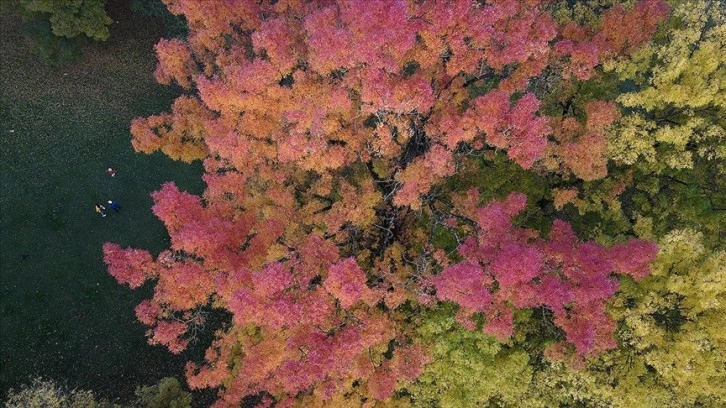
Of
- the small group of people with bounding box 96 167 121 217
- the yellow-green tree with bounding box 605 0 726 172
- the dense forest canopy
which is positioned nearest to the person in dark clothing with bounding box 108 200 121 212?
the small group of people with bounding box 96 167 121 217

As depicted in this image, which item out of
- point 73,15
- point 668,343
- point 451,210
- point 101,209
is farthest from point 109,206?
point 668,343

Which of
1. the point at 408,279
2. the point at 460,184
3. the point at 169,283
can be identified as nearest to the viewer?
the point at 169,283

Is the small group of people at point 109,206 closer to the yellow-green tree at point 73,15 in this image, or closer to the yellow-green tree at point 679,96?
the yellow-green tree at point 73,15

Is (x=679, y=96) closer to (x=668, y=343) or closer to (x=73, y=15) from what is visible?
(x=668, y=343)

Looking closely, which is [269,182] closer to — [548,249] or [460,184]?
[460,184]

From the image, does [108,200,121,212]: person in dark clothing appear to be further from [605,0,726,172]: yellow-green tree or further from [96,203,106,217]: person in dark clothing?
[605,0,726,172]: yellow-green tree

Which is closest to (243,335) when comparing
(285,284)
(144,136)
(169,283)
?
(169,283)

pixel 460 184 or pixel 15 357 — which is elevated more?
pixel 460 184
